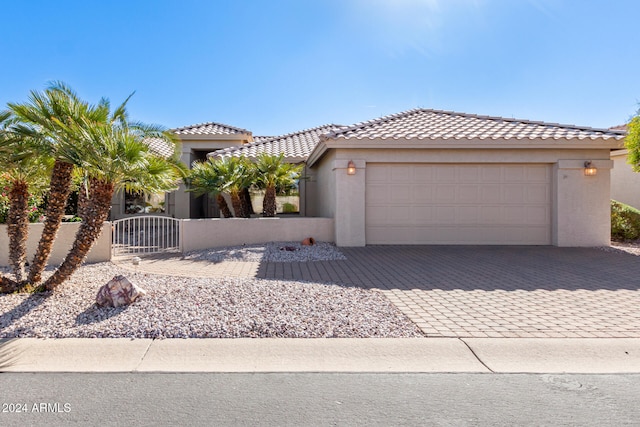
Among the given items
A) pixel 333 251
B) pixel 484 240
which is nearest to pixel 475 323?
pixel 333 251

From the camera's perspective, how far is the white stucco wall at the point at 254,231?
11.5 meters

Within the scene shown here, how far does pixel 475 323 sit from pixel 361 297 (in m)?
1.83

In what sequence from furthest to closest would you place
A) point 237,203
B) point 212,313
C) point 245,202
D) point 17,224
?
point 245,202, point 237,203, point 17,224, point 212,313

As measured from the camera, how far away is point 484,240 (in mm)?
12273

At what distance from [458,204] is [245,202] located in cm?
805

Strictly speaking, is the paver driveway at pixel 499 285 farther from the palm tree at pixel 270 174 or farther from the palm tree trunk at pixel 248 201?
Result: the palm tree trunk at pixel 248 201

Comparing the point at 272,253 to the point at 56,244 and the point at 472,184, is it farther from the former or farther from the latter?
the point at 472,184

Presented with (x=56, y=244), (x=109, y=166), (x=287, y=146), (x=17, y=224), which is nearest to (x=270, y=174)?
(x=287, y=146)

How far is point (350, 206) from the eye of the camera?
11.9 m

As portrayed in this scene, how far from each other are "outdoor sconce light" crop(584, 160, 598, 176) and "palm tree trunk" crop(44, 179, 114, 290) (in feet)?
42.9

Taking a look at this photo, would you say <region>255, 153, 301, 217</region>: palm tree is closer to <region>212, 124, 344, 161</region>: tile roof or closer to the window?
<region>212, 124, 344, 161</region>: tile roof

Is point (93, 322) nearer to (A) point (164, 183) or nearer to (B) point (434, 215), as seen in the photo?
(A) point (164, 183)

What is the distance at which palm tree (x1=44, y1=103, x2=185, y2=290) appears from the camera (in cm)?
538

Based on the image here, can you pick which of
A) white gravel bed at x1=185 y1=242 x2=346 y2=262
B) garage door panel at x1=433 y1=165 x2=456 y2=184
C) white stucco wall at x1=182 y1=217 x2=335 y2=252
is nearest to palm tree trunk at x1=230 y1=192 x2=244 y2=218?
white stucco wall at x1=182 y1=217 x2=335 y2=252
